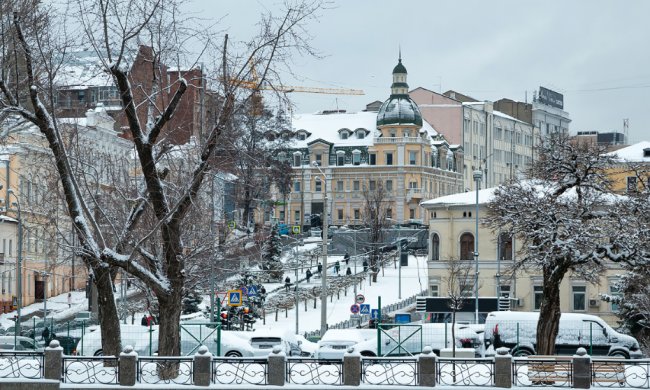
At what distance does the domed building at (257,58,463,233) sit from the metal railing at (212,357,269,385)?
314 ft

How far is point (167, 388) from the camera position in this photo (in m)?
28.8

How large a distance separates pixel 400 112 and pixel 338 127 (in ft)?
28.5

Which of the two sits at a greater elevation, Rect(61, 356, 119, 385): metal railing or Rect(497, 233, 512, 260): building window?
Rect(497, 233, 512, 260): building window

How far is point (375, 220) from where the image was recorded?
10100cm

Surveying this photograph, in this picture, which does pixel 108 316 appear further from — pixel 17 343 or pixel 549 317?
pixel 17 343

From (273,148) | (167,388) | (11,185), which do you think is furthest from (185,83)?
(273,148)

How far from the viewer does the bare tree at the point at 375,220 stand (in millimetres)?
93125

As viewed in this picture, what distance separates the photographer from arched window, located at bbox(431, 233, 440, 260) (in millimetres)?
71438

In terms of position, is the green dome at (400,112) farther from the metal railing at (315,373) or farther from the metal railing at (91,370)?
the metal railing at (91,370)

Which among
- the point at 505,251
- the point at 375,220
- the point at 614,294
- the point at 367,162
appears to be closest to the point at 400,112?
the point at 367,162

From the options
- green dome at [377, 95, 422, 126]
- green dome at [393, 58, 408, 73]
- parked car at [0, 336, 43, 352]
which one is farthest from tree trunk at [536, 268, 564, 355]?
green dome at [393, 58, 408, 73]

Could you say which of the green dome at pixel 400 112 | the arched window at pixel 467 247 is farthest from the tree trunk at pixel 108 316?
the green dome at pixel 400 112

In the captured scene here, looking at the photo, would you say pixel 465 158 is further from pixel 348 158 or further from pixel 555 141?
pixel 555 141

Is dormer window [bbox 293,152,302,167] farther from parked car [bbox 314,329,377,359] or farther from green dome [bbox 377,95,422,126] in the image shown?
parked car [bbox 314,329,377,359]
